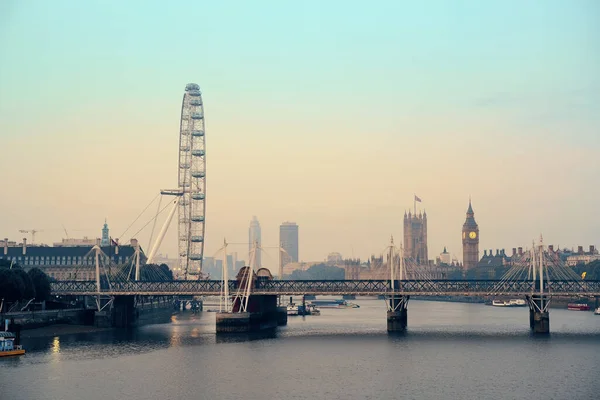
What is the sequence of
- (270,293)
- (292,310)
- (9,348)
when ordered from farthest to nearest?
(292,310) → (270,293) → (9,348)

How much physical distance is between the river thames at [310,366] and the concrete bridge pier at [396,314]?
2.65 m

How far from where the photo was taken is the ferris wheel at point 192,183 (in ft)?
644

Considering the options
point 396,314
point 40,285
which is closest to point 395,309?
point 396,314

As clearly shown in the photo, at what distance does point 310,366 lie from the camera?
8594 centimetres

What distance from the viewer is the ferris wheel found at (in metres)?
196

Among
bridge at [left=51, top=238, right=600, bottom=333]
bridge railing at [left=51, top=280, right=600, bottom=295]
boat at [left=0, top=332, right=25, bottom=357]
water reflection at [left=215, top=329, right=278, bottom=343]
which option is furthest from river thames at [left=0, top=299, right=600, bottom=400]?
bridge railing at [left=51, top=280, right=600, bottom=295]

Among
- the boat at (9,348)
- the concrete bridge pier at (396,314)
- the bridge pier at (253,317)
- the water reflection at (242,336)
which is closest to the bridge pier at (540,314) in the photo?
the concrete bridge pier at (396,314)

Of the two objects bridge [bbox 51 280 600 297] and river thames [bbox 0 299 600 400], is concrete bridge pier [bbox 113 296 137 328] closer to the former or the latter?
bridge [bbox 51 280 600 297]

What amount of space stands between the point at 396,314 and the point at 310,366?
133 feet

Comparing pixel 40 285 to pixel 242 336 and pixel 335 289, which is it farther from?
pixel 335 289

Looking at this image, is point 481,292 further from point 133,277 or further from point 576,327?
point 133,277

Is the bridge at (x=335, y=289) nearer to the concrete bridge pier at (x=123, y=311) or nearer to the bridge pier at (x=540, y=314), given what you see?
the bridge pier at (x=540, y=314)

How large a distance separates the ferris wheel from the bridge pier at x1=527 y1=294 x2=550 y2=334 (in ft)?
302

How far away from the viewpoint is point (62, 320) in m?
128
